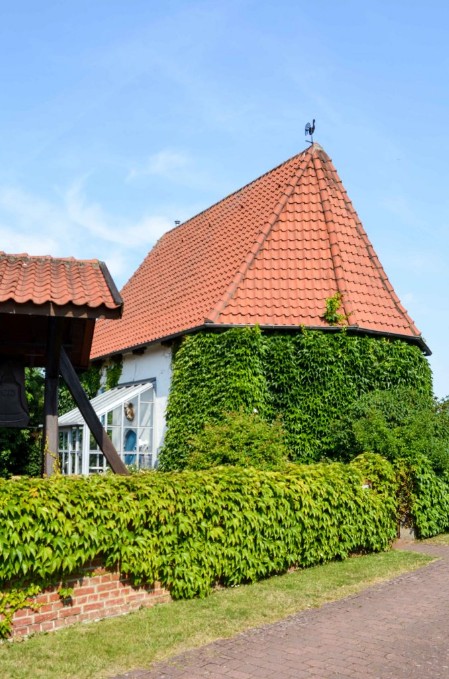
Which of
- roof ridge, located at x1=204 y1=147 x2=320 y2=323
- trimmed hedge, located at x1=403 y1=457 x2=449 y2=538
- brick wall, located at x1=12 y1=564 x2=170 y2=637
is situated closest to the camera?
brick wall, located at x1=12 y1=564 x2=170 y2=637

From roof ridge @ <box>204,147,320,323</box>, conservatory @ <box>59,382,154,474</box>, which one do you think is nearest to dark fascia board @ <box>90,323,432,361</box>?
roof ridge @ <box>204,147,320,323</box>

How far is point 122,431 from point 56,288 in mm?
11305

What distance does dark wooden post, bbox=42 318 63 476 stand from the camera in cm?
810

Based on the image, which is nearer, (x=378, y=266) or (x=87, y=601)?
(x=87, y=601)

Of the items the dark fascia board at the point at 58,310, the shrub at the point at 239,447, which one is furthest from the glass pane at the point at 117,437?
the dark fascia board at the point at 58,310

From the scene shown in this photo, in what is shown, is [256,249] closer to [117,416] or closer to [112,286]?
[117,416]

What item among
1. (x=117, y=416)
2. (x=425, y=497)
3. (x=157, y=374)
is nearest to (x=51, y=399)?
(x=425, y=497)

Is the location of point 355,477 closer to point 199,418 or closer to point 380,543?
point 380,543

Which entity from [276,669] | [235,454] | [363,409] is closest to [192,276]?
[363,409]

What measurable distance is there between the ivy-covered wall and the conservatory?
2.11 meters

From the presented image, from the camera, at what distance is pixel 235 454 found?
1244cm

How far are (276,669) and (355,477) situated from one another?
18.5 feet

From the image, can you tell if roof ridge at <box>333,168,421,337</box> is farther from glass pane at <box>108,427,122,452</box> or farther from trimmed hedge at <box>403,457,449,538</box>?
glass pane at <box>108,427,122,452</box>

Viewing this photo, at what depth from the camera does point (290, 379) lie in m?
15.6
